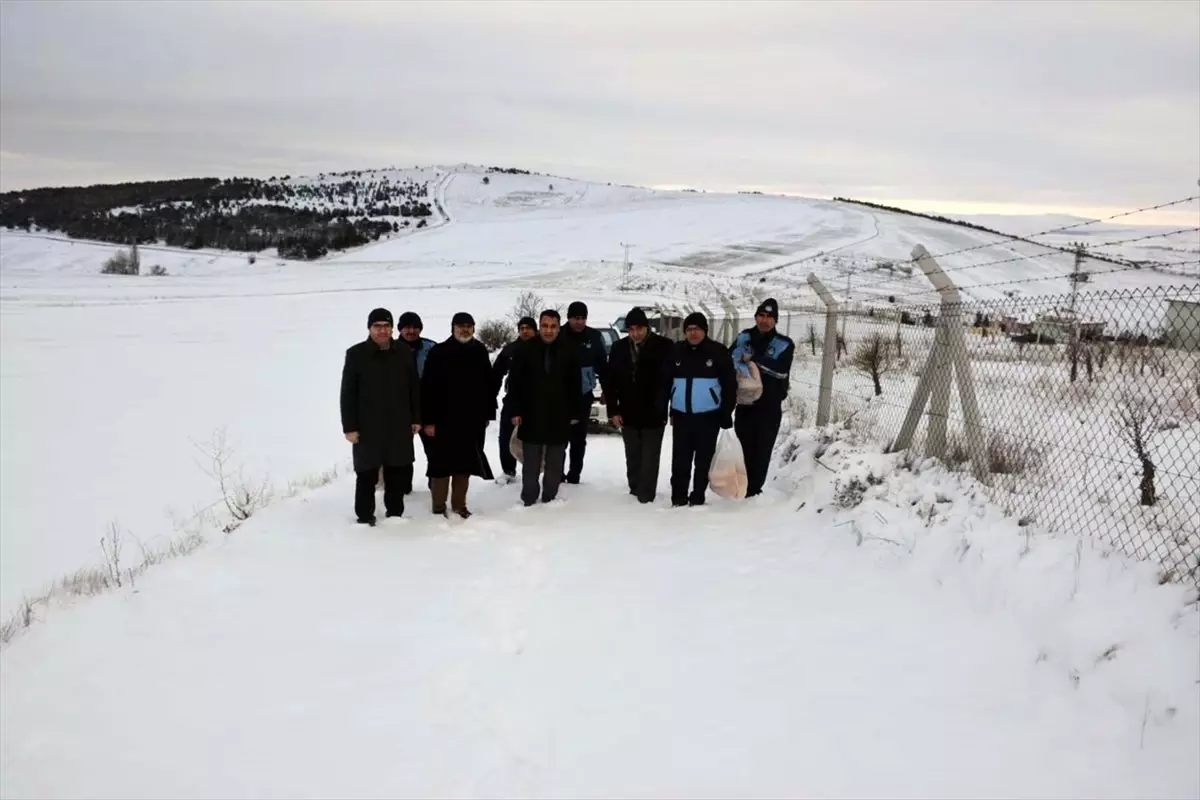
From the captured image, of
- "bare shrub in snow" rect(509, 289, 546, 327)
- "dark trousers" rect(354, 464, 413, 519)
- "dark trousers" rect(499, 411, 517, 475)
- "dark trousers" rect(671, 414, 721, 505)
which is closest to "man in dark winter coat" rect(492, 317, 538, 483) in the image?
"dark trousers" rect(499, 411, 517, 475)

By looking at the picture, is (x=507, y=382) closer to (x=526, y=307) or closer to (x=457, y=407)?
(x=457, y=407)

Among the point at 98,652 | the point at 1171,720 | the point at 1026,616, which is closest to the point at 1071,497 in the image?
the point at 1026,616

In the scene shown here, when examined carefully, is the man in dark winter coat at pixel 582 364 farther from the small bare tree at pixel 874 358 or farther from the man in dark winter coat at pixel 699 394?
the small bare tree at pixel 874 358

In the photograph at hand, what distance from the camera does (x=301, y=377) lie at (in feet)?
76.4

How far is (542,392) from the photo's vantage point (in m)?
7.16

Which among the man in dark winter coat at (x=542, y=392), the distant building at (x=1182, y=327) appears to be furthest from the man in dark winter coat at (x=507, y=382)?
the distant building at (x=1182, y=327)

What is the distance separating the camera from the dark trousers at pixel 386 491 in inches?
269

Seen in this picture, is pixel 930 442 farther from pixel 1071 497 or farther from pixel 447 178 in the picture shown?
pixel 447 178

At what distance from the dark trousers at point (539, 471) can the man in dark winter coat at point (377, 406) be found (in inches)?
42.8

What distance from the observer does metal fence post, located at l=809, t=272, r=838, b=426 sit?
802cm

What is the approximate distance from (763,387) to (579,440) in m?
2.04

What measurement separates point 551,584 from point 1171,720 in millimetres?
3475

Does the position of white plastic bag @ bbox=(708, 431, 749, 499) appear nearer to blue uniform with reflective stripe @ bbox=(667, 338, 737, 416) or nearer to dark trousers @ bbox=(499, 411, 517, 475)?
blue uniform with reflective stripe @ bbox=(667, 338, 737, 416)

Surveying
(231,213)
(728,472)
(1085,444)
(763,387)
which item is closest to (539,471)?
(728,472)
